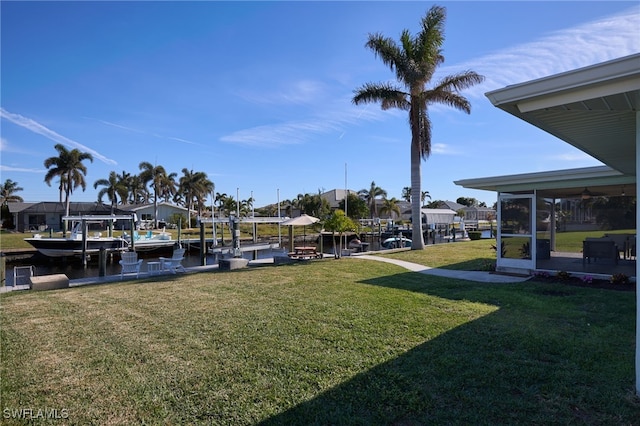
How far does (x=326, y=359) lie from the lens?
473 cm

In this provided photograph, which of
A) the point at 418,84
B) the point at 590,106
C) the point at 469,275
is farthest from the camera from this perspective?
the point at 418,84

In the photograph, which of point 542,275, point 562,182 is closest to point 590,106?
point 562,182

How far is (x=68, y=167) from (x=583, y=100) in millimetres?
56632

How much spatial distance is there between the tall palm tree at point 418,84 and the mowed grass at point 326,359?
12.9 metres

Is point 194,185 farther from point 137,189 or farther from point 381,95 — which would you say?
point 381,95

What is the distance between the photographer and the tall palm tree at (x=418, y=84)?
19.1 metres

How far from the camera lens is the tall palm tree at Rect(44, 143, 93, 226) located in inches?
1874

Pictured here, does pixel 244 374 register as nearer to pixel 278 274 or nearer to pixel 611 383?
pixel 611 383

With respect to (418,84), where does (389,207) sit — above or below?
below

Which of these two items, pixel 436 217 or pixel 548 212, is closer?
pixel 548 212

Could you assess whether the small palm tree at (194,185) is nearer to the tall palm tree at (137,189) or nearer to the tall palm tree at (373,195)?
the tall palm tree at (137,189)

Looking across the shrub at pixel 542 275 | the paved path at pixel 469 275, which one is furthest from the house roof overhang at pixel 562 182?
the paved path at pixel 469 275

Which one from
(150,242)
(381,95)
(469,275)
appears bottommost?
(150,242)

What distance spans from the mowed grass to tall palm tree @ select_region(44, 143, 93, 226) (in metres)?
47.7
